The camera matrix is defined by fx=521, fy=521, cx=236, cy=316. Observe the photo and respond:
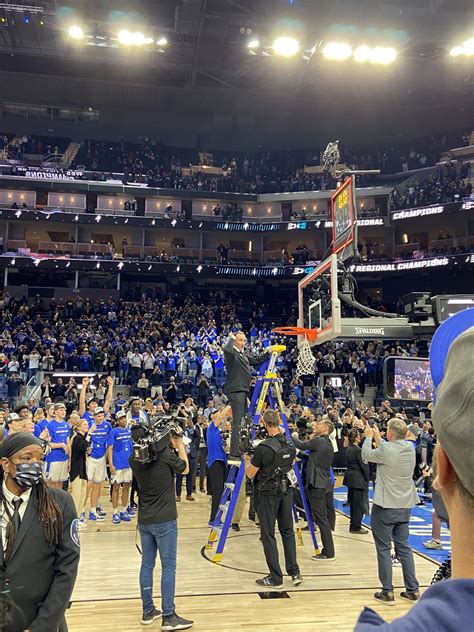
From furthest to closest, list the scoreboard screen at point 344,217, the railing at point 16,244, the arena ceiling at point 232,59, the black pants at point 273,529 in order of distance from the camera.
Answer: the railing at point 16,244 < the arena ceiling at point 232,59 < the scoreboard screen at point 344,217 < the black pants at point 273,529

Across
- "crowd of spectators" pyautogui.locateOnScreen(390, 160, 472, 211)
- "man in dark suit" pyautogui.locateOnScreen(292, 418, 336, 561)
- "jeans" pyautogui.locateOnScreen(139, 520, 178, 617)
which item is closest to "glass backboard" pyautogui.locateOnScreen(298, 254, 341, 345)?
"man in dark suit" pyautogui.locateOnScreen(292, 418, 336, 561)

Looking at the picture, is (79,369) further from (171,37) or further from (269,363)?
(171,37)

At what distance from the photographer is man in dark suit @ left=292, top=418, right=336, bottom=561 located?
802cm

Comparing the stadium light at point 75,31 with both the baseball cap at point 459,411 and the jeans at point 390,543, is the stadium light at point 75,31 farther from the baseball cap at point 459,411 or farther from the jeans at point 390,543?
the baseball cap at point 459,411

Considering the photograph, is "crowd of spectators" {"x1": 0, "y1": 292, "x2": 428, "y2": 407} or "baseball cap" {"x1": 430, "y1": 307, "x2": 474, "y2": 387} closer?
"baseball cap" {"x1": 430, "y1": 307, "x2": 474, "y2": 387}

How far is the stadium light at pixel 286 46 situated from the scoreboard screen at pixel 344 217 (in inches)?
820

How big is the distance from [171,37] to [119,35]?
3.67m

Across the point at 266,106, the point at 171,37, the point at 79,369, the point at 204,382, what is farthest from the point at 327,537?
the point at 266,106

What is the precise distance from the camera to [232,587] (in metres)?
6.64

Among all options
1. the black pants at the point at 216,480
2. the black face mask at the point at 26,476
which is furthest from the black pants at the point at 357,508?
the black face mask at the point at 26,476

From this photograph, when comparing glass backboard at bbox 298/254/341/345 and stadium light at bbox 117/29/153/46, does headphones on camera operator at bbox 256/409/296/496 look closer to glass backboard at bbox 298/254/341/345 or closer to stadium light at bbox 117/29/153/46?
glass backboard at bbox 298/254/341/345

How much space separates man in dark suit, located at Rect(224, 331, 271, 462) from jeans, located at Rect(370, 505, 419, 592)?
245cm

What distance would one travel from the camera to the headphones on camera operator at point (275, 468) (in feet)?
22.0

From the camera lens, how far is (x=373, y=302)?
3372cm
